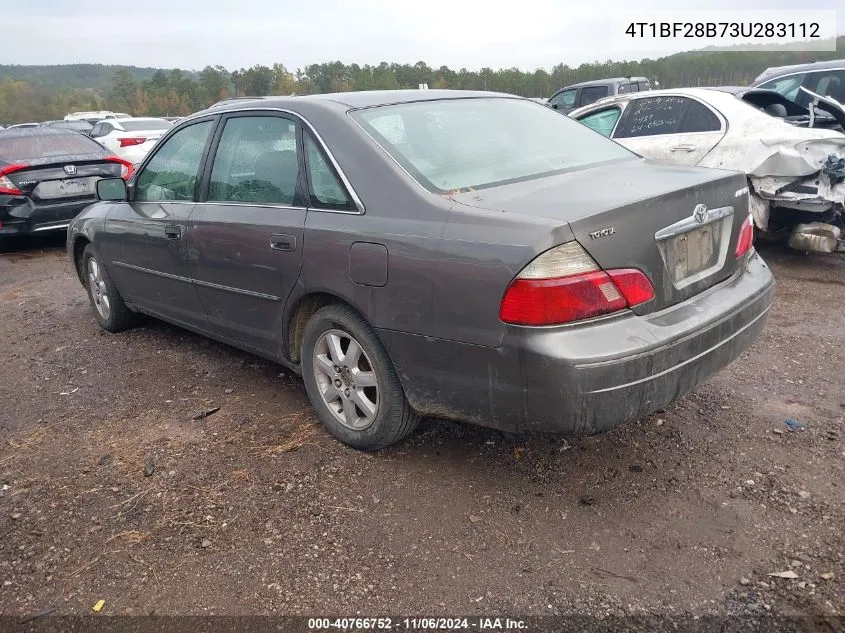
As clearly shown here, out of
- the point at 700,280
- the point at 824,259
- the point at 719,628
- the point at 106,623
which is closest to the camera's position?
the point at 719,628

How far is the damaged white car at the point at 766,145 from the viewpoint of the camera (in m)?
5.72

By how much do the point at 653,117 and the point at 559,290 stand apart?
17.3 feet

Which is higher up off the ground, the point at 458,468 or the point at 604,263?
the point at 604,263

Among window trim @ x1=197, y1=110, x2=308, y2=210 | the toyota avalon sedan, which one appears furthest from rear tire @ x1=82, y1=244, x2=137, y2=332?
window trim @ x1=197, y1=110, x2=308, y2=210

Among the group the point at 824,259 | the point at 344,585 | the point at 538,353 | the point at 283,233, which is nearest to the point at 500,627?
the point at 344,585

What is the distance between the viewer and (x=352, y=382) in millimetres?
3102

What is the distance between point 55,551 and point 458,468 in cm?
164

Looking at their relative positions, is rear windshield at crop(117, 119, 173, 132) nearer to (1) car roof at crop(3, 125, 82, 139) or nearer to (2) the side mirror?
(1) car roof at crop(3, 125, 82, 139)

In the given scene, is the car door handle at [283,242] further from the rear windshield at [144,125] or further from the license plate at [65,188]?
the rear windshield at [144,125]

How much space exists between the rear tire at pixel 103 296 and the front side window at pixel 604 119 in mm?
4938

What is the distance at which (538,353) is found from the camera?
2326mm

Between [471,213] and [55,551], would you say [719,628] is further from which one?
[55,551]

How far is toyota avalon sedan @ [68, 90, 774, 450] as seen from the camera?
7.77 feet

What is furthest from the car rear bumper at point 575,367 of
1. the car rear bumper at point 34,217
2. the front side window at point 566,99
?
the front side window at point 566,99
